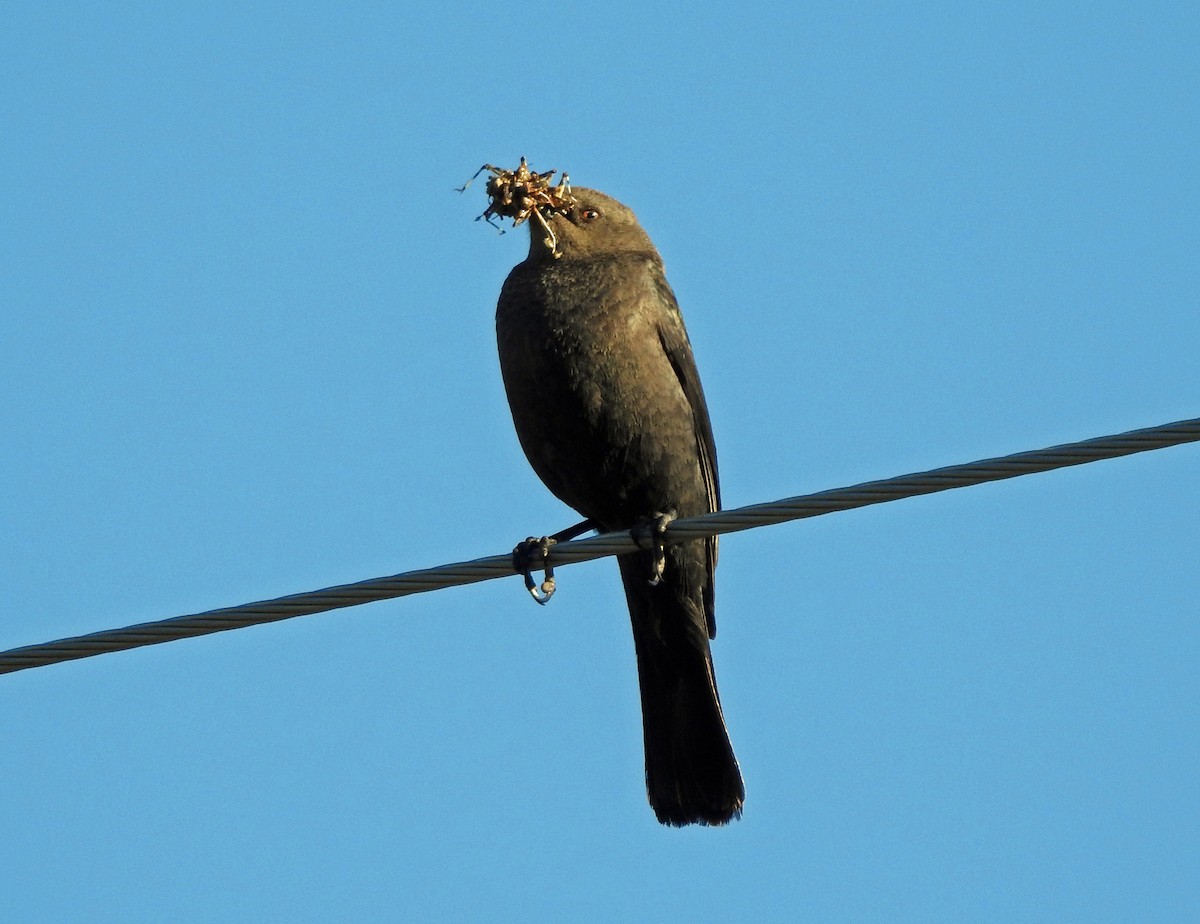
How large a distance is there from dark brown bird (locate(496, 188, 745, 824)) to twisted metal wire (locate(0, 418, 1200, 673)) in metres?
2.11

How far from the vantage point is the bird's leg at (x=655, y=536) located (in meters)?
6.60

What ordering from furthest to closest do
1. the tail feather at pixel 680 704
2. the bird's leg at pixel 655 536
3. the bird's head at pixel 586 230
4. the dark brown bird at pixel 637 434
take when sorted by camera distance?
the bird's head at pixel 586 230 → the tail feather at pixel 680 704 → the dark brown bird at pixel 637 434 → the bird's leg at pixel 655 536

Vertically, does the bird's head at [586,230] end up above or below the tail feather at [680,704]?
above

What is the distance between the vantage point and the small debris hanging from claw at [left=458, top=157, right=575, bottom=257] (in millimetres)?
7805

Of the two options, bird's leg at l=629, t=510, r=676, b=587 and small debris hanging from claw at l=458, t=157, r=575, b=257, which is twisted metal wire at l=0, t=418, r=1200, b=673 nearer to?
bird's leg at l=629, t=510, r=676, b=587

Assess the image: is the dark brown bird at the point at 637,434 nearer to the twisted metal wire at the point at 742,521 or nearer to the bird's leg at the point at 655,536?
the bird's leg at the point at 655,536

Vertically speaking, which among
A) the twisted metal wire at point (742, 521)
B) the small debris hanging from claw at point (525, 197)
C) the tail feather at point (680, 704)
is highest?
the small debris hanging from claw at point (525, 197)

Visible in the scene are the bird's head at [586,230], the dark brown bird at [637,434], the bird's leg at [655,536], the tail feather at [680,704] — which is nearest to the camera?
the bird's leg at [655,536]

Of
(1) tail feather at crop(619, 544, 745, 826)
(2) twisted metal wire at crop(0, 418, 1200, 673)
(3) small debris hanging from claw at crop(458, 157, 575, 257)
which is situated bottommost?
(2) twisted metal wire at crop(0, 418, 1200, 673)

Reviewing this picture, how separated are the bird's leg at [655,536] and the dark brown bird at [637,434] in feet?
0.15

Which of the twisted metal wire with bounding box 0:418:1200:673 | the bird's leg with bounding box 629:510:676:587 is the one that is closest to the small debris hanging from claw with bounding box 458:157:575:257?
the bird's leg with bounding box 629:510:676:587

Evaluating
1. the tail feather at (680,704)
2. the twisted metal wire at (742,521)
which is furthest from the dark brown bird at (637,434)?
the twisted metal wire at (742,521)

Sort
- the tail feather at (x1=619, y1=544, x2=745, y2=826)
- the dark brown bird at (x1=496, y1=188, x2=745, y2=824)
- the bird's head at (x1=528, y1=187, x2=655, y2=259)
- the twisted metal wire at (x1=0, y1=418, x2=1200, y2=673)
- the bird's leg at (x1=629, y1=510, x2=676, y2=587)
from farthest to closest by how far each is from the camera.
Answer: the bird's head at (x1=528, y1=187, x2=655, y2=259) < the tail feather at (x1=619, y1=544, x2=745, y2=826) < the dark brown bird at (x1=496, y1=188, x2=745, y2=824) < the bird's leg at (x1=629, y1=510, x2=676, y2=587) < the twisted metal wire at (x1=0, y1=418, x2=1200, y2=673)

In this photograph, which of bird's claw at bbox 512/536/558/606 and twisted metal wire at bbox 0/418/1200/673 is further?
bird's claw at bbox 512/536/558/606
